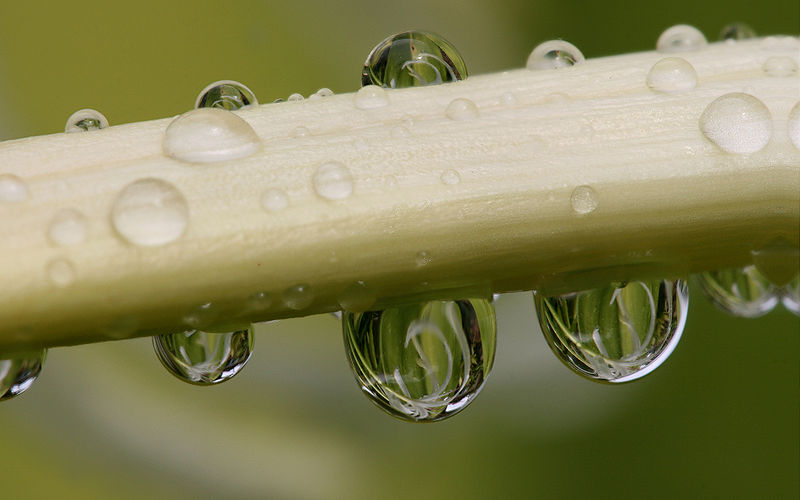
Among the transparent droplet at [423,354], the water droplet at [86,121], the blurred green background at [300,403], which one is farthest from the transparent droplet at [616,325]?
the blurred green background at [300,403]

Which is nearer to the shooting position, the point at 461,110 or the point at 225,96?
the point at 461,110

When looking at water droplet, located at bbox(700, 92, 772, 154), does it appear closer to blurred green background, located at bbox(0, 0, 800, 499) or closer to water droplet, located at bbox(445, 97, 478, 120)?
water droplet, located at bbox(445, 97, 478, 120)

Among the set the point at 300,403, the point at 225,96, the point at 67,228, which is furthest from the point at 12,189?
the point at 300,403

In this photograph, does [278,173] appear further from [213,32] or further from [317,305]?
[213,32]

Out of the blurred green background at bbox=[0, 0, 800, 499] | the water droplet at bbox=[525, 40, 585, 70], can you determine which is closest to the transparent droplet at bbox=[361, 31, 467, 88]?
the water droplet at bbox=[525, 40, 585, 70]

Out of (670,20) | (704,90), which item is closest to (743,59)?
(704,90)

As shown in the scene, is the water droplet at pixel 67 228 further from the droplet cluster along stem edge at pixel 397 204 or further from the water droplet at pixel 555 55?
the water droplet at pixel 555 55

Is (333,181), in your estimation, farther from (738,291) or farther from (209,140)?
(738,291)
